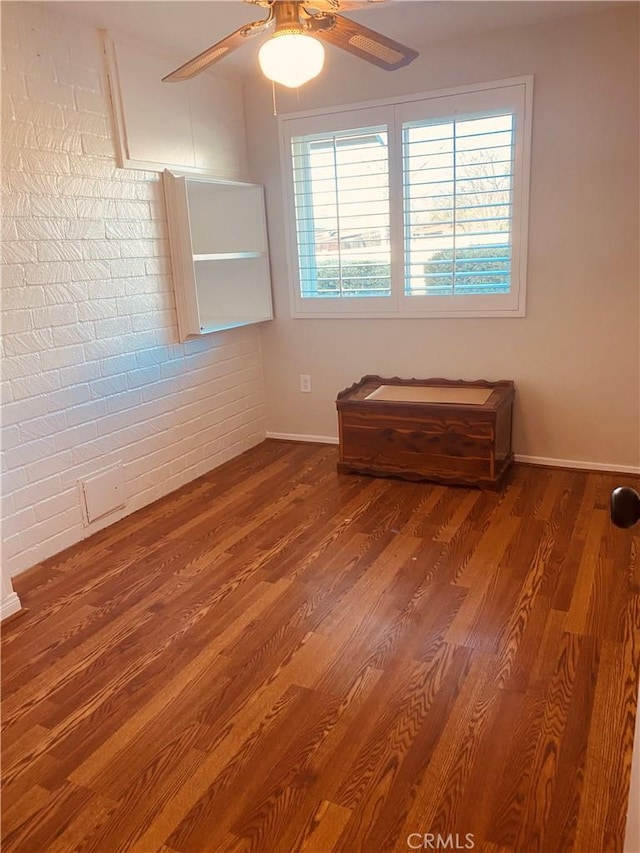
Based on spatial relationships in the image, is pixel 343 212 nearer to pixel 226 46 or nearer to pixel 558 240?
pixel 558 240

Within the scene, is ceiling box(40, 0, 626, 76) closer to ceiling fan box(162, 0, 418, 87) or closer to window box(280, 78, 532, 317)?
window box(280, 78, 532, 317)

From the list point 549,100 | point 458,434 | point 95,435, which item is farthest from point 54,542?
point 549,100

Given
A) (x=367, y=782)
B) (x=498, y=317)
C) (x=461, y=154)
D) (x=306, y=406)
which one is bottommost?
(x=367, y=782)

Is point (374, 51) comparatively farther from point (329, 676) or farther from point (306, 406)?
point (306, 406)

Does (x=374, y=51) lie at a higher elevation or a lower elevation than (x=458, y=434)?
higher

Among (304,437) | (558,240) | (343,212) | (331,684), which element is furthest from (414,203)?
(331,684)

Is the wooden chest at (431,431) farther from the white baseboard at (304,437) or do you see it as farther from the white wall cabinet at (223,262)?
the white wall cabinet at (223,262)

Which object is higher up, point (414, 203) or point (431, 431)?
point (414, 203)

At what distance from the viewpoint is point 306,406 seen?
13.8 feet

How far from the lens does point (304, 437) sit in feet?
14.0

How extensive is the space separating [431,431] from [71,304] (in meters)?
1.91

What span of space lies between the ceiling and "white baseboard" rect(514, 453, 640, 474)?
89.1 inches

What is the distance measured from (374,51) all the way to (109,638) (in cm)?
219

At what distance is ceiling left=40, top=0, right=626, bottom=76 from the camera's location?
8.55 ft
